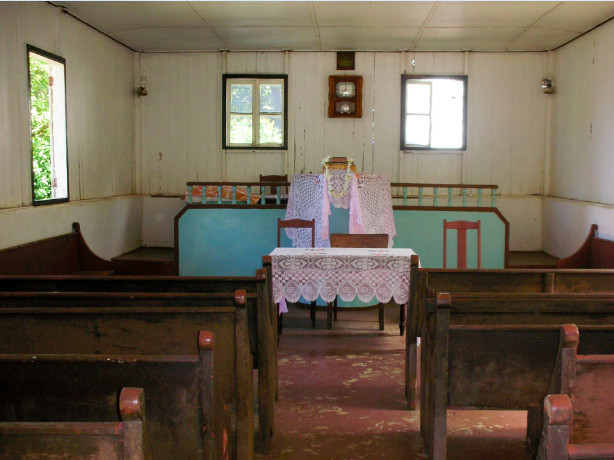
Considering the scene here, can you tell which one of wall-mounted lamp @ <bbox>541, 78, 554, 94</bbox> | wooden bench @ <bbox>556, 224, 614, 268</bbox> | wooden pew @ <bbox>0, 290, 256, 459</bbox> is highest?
wall-mounted lamp @ <bbox>541, 78, 554, 94</bbox>

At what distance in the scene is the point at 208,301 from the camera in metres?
3.33

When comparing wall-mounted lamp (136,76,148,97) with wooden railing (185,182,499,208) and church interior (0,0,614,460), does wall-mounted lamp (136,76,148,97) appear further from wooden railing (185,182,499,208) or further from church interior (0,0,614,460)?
wooden railing (185,182,499,208)

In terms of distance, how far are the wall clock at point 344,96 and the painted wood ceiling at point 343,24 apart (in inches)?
18.9

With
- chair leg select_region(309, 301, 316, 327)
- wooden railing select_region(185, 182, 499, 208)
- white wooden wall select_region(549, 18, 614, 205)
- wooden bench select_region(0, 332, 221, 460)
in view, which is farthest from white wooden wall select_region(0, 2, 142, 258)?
white wooden wall select_region(549, 18, 614, 205)

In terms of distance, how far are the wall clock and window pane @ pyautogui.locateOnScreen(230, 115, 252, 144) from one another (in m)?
1.25

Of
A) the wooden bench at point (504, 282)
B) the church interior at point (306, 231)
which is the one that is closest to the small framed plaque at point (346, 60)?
the church interior at point (306, 231)

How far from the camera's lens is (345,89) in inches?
382

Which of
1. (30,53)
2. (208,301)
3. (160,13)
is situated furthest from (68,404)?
(160,13)

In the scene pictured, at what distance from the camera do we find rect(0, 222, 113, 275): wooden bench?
6.08 metres

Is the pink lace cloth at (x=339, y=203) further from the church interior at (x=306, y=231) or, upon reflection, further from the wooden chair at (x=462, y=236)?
the wooden chair at (x=462, y=236)

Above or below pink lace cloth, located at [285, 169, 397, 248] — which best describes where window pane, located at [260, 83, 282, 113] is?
above

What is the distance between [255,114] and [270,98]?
1.11ft

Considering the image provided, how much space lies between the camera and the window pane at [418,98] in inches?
385

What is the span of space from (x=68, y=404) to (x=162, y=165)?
318 inches
